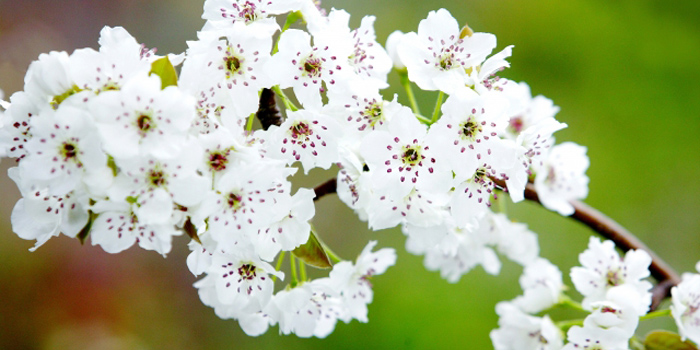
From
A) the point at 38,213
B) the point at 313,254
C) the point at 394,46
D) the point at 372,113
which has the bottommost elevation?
the point at 38,213

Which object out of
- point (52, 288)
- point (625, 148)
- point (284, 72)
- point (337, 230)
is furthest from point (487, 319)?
point (284, 72)

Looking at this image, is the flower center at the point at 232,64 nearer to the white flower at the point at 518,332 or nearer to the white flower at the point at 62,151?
the white flower at the point at 62,151

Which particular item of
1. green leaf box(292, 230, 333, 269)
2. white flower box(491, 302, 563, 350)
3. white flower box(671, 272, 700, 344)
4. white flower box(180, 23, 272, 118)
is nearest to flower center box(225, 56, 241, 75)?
white flower box(180, 23, 272, 118)

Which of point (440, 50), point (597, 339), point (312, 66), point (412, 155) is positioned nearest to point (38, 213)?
point (312, 66)

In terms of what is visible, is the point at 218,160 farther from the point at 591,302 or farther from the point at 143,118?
the point at 591,302

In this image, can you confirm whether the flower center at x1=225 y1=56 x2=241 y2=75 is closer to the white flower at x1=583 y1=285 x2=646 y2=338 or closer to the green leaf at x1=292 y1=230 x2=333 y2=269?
the green leaf at x1=292 y1=230 x2=333 y2=269

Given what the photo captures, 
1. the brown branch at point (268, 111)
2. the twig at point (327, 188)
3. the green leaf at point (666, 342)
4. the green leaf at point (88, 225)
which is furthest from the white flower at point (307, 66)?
the green leaf at point (666, 342)
